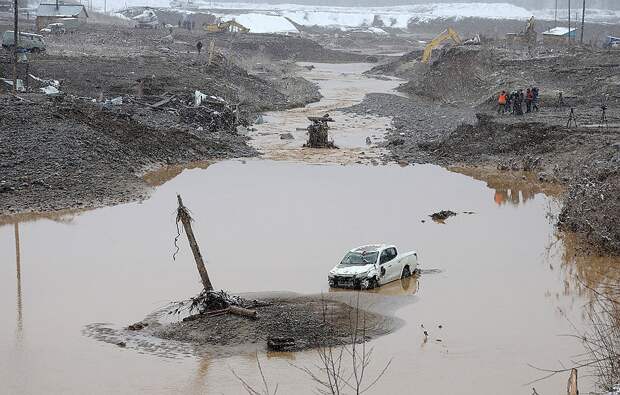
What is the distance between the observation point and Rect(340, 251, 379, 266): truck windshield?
22.2m

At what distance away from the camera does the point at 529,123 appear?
42.4 meters

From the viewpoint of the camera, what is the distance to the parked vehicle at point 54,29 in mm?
82056

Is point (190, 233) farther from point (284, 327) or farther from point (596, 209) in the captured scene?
point (596, 209)

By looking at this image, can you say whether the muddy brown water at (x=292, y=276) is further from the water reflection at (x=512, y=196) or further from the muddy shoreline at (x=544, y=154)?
the muddy shoreline at (x=544, y=154)

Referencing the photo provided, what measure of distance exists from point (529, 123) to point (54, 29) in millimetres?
52527

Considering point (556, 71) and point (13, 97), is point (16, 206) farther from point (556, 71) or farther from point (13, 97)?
point (556, 71)

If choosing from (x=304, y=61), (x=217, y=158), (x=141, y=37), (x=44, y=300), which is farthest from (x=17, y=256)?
(x=304, y=61)

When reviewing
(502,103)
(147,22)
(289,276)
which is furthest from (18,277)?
(147,22)

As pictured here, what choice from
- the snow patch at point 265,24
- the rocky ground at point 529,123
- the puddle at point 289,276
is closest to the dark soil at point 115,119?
the puddle at point 289,276

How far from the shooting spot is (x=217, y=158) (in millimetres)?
41250

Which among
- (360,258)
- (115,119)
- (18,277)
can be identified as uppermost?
(115,119)

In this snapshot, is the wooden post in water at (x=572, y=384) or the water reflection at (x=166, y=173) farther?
the water reflection at (x=166, y=173)

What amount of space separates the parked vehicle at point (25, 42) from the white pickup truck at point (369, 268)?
142 ft

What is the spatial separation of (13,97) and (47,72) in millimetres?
11855
